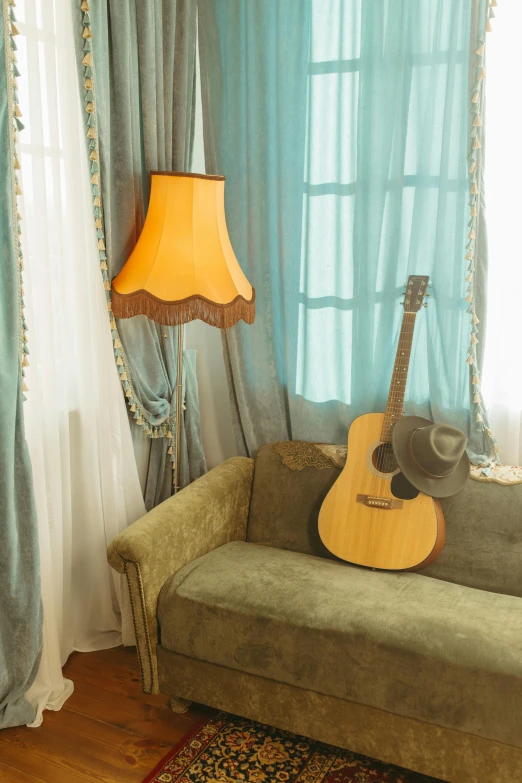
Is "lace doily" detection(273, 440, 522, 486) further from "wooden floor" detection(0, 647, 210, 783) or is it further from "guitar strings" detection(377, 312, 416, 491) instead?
"wooden floor" detection(0, 647, 210, 783)

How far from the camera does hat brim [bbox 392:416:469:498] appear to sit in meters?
2.21

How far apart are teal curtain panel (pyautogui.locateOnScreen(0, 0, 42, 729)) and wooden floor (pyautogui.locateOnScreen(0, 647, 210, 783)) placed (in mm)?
99

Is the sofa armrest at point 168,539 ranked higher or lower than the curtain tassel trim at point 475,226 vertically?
lower

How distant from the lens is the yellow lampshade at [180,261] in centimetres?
226

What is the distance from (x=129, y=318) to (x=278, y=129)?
819 millimetres

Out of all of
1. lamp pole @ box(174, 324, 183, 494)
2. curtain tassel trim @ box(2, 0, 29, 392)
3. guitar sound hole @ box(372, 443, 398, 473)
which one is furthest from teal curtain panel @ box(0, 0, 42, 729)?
guitar sound hole @ box(372, 443, 398, 473)

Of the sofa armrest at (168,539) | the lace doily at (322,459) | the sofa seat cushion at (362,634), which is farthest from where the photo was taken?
the lace doily at (322,459)

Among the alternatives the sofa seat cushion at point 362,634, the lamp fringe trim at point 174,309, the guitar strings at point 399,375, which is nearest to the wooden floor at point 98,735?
the sofa seat cushion at point 362,634

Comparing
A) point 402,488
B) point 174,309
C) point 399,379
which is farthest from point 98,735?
point 399,379

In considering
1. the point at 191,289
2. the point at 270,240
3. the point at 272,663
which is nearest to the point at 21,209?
the point at 191,289

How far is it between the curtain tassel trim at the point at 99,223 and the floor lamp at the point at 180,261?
82mm

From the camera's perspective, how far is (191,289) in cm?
226

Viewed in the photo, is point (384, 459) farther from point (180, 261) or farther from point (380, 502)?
point (180, 261)

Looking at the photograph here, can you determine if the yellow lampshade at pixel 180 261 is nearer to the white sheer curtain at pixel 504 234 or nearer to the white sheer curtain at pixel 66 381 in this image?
the white sheer curtain at pixel 66 381
